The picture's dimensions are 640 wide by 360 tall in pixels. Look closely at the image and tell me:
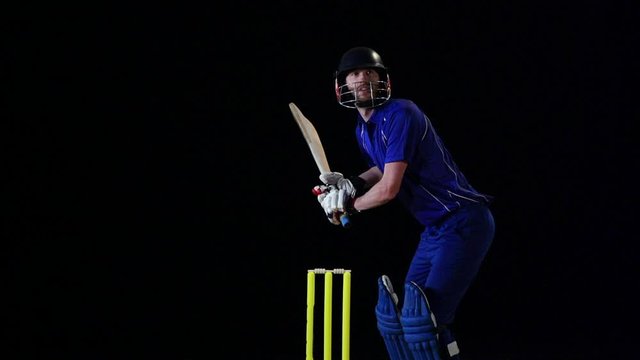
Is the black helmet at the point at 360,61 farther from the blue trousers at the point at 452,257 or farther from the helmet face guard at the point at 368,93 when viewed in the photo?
the blue trousers at the point at 452,257

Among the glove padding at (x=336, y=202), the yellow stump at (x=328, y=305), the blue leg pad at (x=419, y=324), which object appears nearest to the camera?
the blue leg pad at (x=419, y=324)

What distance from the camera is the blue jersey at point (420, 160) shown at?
7.29 ft

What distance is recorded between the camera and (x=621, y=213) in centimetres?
380

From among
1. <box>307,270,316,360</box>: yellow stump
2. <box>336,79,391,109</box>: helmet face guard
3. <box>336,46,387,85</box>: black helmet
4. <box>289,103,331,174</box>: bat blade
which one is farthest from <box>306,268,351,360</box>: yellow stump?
<box>336,46,387,85</box>: black helmet

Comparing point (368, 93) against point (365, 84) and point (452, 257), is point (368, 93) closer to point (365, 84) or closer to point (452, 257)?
point (365, 84)

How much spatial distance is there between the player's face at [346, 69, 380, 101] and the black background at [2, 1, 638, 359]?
132cm

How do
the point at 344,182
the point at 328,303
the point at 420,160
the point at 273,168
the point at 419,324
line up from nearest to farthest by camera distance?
1. the point at 419,324
2. the point at 420,160
3. the point at 344,182
4. the point at 328,303
5. the point at 273,168

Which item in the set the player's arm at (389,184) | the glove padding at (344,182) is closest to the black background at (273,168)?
the glove padding at (344,182)

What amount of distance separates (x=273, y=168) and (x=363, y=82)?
141 centimetres

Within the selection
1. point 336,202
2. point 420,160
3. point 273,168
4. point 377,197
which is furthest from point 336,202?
point 273,168

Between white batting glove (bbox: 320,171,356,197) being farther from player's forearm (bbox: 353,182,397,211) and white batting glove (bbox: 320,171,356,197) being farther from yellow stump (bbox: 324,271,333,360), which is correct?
yellow stump (bbox: 324,271,333,360)

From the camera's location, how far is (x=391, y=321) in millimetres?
2250

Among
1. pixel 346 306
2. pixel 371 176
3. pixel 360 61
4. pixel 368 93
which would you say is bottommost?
pixel 346 306

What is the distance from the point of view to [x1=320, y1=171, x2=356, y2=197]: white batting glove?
241cm
